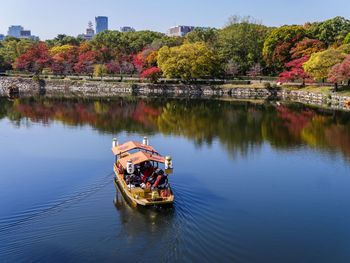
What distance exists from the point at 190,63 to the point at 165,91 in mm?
6052

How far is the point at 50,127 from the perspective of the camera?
33406 mm

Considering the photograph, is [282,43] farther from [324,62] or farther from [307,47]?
[324,62]

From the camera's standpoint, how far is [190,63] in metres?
58.8

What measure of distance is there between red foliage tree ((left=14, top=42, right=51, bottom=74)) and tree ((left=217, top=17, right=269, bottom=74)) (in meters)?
30.9

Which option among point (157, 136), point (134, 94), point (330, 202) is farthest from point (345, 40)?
point (330, 202)

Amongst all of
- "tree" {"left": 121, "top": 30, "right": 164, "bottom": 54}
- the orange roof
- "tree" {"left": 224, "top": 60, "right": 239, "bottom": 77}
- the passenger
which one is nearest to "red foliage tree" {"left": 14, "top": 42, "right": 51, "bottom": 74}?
"tree" {"left": 121, "top": 30, "right": 164, "bottom": 54}

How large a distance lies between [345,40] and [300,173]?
1587 inches

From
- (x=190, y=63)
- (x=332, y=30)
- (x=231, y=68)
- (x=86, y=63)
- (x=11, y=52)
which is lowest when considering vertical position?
(x=231, y=68)

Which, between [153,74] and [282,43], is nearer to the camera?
[282,43]

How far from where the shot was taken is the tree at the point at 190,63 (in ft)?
193

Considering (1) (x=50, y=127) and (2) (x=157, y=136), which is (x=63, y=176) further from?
(1) (x=50, y=127)

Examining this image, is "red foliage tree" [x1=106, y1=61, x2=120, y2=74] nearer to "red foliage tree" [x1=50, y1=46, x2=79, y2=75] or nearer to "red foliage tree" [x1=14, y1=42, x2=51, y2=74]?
"red foliage tree" [x1=50, y1=46, x2=79, y2=75]

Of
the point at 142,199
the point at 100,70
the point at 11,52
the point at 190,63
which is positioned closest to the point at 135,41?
the point at 100,70

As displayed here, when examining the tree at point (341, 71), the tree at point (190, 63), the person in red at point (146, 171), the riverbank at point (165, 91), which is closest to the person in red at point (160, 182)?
the person in red at point (146, 171)
